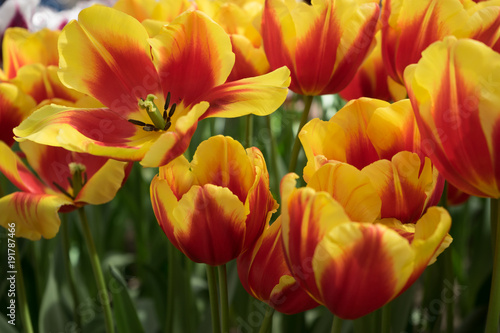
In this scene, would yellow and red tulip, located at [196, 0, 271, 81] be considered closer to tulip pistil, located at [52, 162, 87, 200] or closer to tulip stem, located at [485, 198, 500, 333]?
tulip pistil, located at [52, 162, 87, 200]

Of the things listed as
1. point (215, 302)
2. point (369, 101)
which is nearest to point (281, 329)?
point (215, 302)

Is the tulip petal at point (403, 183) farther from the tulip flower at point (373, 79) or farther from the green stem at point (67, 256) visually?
the green stem at point (67, 256)

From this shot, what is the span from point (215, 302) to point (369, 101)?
0.23m

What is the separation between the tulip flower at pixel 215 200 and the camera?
0.43 meters

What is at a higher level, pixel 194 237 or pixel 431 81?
pixel 431 81

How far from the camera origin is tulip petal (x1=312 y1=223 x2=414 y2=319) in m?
0.34

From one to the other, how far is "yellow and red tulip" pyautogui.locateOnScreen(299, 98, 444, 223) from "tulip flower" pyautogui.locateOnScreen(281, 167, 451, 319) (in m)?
0.05

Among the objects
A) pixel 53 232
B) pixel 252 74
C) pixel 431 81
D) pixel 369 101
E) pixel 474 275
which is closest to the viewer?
pixel 431 81

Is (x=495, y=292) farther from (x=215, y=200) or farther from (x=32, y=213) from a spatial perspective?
(x=32, y=213)

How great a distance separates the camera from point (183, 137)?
1.34ft

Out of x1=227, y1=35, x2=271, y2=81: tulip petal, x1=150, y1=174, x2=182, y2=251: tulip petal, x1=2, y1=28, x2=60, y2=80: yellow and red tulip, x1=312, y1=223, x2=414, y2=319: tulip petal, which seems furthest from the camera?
x1=2, y1=28, x2=60, y2=80: yellow and red tulip

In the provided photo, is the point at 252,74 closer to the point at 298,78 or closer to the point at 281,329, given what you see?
the point at 298,78

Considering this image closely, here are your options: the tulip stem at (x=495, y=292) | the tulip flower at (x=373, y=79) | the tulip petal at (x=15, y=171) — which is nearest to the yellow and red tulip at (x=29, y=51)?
the tulip petal at (x=15, y=171)

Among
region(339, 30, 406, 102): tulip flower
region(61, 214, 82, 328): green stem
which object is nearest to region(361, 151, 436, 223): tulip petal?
region(339, 30, 406, 102): tulip flower
